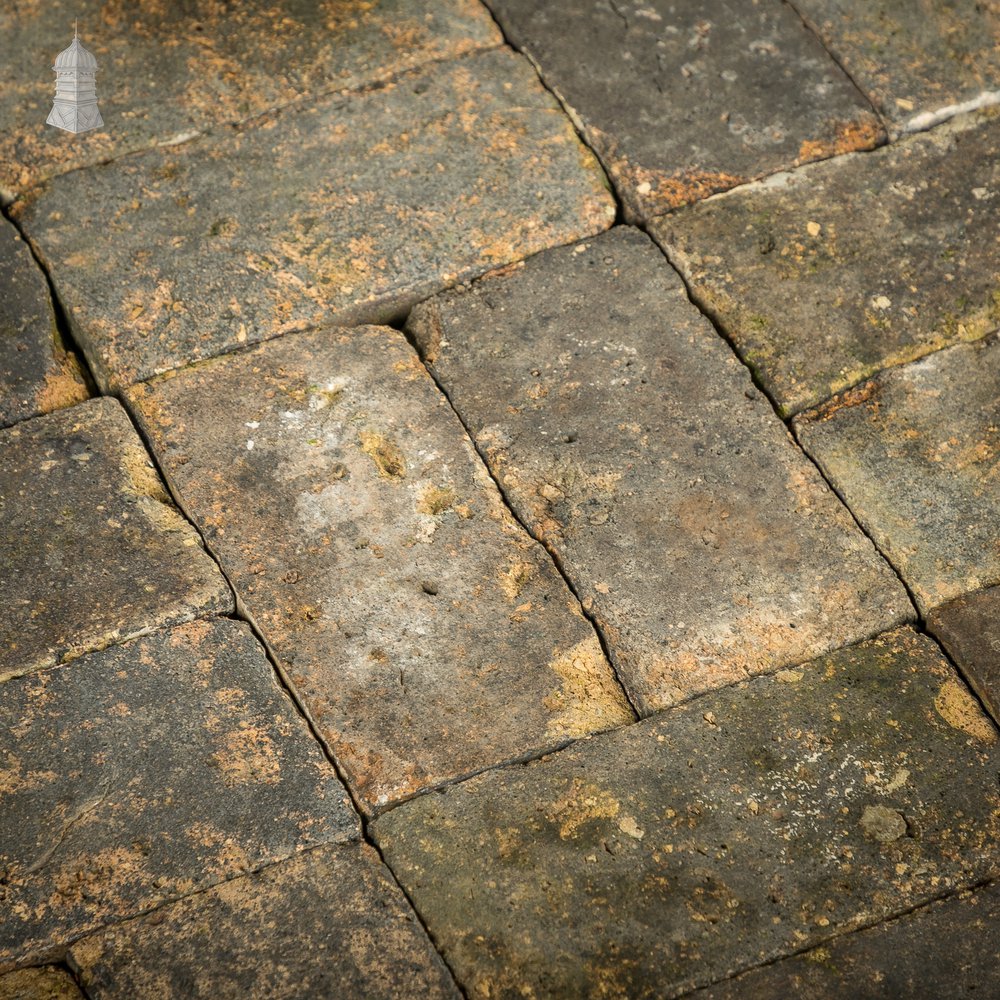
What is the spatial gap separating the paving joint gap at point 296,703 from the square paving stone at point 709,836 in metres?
0.02

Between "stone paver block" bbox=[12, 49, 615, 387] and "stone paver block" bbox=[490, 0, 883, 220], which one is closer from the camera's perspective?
"stone paver block" bbox=[12, 49, 615, 387]

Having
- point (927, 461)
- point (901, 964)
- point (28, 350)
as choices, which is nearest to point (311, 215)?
point (28, 350)

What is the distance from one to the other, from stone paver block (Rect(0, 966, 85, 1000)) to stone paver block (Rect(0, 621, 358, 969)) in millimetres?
40

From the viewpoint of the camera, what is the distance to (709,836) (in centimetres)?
302

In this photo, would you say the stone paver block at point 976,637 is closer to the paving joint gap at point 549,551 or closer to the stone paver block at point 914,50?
the paving joint gap at point 549,551

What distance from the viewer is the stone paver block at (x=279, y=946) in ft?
9.17

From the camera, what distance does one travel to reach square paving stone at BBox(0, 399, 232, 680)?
324 centimetres

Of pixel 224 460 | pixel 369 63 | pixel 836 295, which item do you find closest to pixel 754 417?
pixel 836 295

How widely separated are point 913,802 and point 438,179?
229cm

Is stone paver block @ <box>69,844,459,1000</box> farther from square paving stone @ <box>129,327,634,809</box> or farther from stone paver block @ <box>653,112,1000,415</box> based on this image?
stone paver block @ <box>653,112,1000,415</box>

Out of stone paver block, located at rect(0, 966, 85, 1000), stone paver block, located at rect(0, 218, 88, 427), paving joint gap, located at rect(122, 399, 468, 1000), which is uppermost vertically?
stone paver block, located at rect(0, 218, 88, 427)

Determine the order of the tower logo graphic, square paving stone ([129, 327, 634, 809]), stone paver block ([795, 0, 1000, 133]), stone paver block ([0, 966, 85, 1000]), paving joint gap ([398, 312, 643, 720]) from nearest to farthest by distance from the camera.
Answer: stone paver block ([0, 966, 85, 1000])
square paving stone ([129, 327, 634, 809])
paving joint gap ([398, 312, 643, 720])
the tower logo graphic
stone paver block ([795, 0, 1000, 133])

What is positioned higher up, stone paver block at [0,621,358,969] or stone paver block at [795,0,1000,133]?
stone paver block at [795,0,1000,133]

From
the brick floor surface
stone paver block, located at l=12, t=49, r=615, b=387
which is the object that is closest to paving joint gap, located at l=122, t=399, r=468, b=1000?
the brick floor surface
